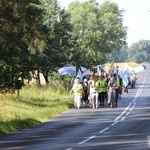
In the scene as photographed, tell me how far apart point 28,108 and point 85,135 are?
583 inches

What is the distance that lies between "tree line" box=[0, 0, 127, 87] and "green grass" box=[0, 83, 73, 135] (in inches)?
64.3

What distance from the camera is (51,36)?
6500cm

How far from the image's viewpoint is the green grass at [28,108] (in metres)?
23.8

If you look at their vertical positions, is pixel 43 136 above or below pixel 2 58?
below

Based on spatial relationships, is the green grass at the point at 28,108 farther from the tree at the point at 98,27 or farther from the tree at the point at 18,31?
the tree at the point at 98,27

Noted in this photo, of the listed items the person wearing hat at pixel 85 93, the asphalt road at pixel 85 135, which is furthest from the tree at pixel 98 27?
the asphalt road at pixel 85 135

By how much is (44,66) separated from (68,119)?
31255 mm

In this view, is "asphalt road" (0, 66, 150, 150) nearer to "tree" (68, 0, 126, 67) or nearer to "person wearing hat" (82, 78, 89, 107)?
"person wearing hat" (82, 78, 89, 107)

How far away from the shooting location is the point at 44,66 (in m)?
57.6

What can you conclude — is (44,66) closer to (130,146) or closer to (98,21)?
(130,146)

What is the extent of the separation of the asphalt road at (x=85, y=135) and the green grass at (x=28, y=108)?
745 millimetres

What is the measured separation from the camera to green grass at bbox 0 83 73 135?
23847 mm

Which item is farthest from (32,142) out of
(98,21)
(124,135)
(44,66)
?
(98,21)

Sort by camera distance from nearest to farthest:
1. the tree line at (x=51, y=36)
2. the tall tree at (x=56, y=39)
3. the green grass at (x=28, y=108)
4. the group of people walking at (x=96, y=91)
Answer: the green grass at (x=28, y=108) → the tree line at (x=51, y=36) → the group of people walking at (x=96, y=91) → the tall tree at (x=56, y=39)
